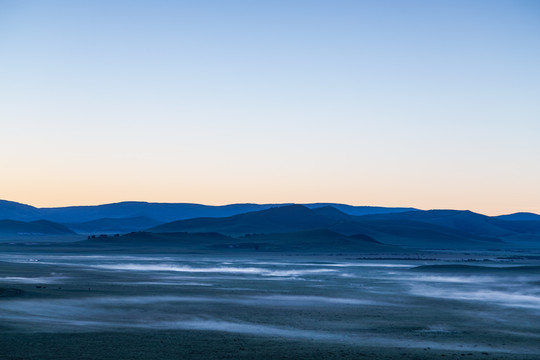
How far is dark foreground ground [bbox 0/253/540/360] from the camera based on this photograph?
21391 millimetres

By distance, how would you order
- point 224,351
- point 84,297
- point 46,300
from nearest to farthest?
point 224,351, point 46,300, point 84,297

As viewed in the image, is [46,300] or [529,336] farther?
[46,300]

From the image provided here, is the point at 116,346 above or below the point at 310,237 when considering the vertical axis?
below

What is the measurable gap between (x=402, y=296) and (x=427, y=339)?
611 inches

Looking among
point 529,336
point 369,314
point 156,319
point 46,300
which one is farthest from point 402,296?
point 46,300

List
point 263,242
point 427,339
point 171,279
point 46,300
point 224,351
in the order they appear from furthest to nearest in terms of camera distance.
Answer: point 263,242 < point 171,279 < point 46,300 < point 427,339 < point 224,351

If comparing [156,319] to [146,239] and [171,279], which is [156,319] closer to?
[171,279]

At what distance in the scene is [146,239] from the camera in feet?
396

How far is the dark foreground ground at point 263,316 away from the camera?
21391mm

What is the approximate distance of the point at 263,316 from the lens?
2994 cm

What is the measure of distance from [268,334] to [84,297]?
1443 centimetres

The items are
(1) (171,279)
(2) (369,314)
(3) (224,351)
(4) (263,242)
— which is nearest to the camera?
(3) (224,351)

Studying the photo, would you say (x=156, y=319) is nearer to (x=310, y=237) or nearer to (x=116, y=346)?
(x=116, y=346)

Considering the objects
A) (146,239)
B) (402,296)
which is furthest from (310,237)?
(402,296)
